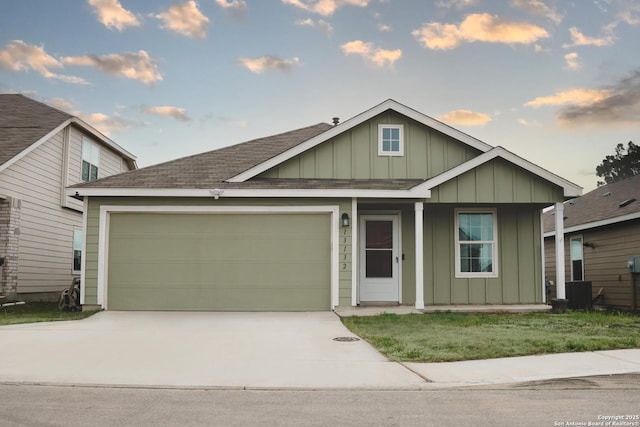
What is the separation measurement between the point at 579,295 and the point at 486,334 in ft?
27.2

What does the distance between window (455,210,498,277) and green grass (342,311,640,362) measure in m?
1.53

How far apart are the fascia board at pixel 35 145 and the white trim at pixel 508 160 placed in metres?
10.2

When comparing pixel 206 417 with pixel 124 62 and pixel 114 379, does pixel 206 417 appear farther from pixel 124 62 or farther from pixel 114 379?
pixel 124 62

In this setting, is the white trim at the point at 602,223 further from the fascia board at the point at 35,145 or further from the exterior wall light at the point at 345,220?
the fascia board at the point at 35,145

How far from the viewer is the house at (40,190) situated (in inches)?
620

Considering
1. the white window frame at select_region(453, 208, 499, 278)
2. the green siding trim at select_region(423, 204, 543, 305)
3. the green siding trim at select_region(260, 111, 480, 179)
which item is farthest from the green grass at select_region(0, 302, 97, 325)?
the white window frame at select_region(453, 208, 499, 278)

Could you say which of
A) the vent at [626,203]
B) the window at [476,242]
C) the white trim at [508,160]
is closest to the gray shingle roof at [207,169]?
the white trim at [508,160]

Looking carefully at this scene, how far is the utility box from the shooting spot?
16.2m

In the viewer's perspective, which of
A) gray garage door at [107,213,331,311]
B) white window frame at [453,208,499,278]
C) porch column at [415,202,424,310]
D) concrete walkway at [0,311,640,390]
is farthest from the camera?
white window frame at [453,208,499,278]

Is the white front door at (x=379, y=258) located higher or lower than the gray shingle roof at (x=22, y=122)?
lower

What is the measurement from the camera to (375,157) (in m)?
14.2

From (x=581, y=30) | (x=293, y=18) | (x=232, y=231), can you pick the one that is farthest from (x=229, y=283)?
(x=581, y=30)

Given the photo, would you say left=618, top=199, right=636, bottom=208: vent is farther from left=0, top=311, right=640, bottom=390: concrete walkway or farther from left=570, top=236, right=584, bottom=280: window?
left=0, top=311, right=640, bottom=390: concrete walkway

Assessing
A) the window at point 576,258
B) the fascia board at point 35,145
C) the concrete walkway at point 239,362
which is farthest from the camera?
the window at point 576,258
